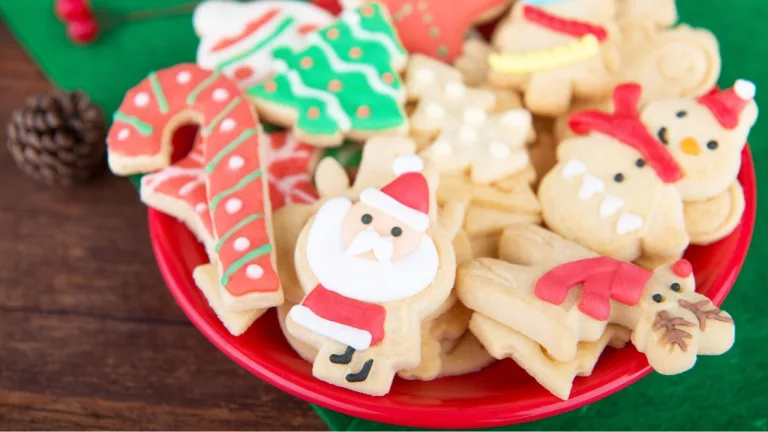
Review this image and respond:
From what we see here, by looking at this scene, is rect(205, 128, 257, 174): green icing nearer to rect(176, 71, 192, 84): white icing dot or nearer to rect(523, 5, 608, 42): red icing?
rect(176, 71, 192, 84): white icing dot

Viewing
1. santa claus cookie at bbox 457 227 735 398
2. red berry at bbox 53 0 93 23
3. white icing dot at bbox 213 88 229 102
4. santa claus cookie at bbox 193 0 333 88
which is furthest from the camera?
red berry at bbox 53 0 93 23

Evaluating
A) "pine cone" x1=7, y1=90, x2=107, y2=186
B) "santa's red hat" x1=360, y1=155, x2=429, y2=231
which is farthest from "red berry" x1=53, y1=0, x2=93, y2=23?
"santa's red hat" x1=360, y1=155, x2=429, y2=231

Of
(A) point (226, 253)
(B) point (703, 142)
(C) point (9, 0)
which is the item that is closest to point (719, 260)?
(B) point (703, 142)

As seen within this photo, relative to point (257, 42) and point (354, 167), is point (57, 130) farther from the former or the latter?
point (354, 167)

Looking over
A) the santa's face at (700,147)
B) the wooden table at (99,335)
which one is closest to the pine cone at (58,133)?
the wooden table at (99,335)

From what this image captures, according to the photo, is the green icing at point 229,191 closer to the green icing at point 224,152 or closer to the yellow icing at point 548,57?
the green icing at point 224,152
